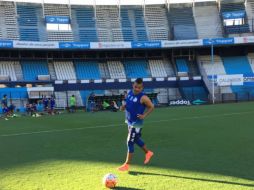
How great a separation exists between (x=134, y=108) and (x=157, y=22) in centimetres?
3961

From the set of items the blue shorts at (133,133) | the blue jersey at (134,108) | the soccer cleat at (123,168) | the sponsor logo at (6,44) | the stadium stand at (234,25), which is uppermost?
the stadium stand at (234,25)

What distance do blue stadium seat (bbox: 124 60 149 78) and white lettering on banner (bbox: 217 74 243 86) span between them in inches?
329

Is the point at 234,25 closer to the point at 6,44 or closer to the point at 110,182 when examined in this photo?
the point at 6,44

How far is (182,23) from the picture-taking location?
46.1 meters

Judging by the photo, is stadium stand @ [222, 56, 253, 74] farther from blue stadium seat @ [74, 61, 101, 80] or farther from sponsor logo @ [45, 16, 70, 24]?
sponsor logo @ [45, 16, 70, 24]

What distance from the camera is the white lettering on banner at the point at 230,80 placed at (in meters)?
39.3

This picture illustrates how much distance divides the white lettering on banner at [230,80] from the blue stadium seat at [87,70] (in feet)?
42.7

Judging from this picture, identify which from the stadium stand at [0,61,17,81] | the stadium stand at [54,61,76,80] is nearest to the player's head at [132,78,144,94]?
the stadium stand at [0,61,17,81]

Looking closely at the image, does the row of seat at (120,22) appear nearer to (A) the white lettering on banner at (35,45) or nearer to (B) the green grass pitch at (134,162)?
(A) the white lettering on banner at (35,45)

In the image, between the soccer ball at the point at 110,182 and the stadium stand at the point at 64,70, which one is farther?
the stadium stand at the point at 64,70

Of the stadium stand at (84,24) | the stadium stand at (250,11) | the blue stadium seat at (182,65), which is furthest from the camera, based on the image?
the stadium stand at (250,11)

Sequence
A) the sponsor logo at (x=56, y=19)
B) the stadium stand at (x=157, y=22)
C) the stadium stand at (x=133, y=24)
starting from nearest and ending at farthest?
the sponsor logo at (x=56, y=19) < the stadium stand at (x=133, y=24) < the stadium stand at (x=157, y=22)

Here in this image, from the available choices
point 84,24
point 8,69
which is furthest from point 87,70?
point 8,69

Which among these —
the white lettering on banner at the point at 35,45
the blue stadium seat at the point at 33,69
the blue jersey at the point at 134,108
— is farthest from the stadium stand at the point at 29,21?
the blue jersey at the point at 134,108
